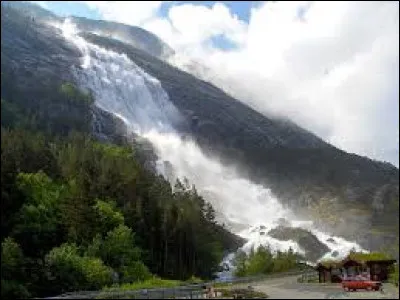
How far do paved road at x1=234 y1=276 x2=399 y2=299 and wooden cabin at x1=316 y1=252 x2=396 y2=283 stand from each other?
3.77 metres

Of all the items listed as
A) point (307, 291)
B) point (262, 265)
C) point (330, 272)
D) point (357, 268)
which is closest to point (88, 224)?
point (262, 265)

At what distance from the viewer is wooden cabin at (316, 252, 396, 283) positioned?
7731cm

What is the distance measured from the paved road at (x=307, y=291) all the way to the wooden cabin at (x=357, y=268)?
377 centimetres

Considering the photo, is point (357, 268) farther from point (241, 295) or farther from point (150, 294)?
point (150, 294)

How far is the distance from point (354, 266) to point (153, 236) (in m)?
30.9

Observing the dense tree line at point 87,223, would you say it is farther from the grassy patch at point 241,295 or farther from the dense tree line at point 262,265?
the grassy patch at point 241,295

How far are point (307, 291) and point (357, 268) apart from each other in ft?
54.7

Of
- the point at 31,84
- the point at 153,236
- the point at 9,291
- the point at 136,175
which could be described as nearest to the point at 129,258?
the point at 153,236

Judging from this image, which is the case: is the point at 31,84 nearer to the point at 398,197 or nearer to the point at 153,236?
the point at 153,236

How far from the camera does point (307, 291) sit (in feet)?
209

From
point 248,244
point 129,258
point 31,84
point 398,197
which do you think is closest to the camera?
point 398,197

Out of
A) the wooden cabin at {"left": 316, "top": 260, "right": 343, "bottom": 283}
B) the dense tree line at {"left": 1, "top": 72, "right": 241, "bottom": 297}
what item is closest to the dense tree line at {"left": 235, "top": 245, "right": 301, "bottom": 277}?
the dense tree line at {"left": 1, "top": 72, "right": 241, "bottom": 297}

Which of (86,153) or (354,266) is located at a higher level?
(86,153)

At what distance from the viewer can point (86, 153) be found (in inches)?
4380
